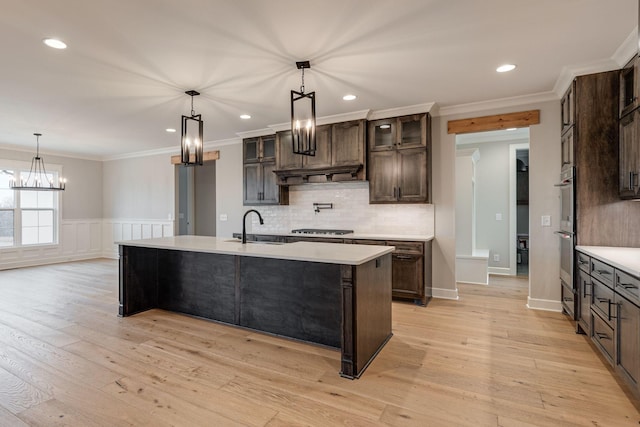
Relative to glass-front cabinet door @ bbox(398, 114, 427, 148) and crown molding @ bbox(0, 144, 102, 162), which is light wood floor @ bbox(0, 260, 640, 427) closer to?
glass-front cabinet door @ bbox(398, 114, 427, 148)

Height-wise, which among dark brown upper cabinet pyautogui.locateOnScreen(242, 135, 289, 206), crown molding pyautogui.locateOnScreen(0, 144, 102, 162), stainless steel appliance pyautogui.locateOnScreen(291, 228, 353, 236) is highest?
crown molding pyautogui.locateOnScreen(0, 144, 102, 162)

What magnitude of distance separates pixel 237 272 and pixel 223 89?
2.08m

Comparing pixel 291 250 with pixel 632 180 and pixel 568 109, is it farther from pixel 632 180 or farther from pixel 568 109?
pixel 568 109

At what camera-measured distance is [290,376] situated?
2.43m

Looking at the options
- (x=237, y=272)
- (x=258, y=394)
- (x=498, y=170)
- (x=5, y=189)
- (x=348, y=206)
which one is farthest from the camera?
(x=5, y=189)

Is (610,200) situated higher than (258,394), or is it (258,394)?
(610,200)

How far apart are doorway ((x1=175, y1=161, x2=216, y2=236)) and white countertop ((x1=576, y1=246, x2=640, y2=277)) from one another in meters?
7.44

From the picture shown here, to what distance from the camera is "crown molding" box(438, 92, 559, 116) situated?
401cm

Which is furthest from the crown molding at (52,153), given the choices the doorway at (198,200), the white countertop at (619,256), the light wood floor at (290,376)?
the white countertop at (619,256)

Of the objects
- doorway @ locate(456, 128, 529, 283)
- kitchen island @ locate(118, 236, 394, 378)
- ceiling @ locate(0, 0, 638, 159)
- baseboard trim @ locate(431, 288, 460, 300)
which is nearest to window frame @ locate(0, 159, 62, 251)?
ceiling @ locate(0, 0, 638, 159)

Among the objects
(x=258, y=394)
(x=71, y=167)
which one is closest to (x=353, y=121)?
(x=258, y=394)

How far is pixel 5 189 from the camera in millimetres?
6941

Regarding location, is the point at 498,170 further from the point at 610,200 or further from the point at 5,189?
the point at 5,189

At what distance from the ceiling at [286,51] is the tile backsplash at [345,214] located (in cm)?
135
